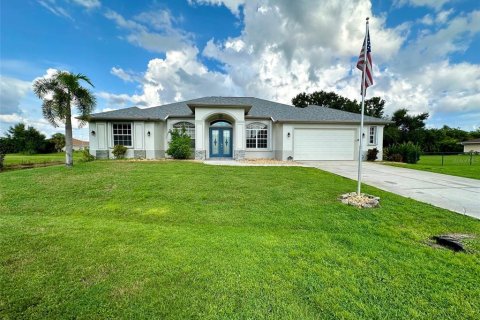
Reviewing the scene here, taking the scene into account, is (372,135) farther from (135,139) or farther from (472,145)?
(472,145)

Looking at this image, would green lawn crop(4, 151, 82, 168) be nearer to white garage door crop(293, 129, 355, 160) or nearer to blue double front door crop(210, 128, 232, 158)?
blue double front door crop(210, 128, 232, 158)

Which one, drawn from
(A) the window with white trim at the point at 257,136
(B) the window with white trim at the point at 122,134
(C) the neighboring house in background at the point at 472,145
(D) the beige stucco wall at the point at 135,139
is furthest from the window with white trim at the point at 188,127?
(C) the neighboring house in background at the point at 472,145

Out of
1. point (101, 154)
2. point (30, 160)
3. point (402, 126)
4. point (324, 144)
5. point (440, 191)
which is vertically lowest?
point (440, 191)

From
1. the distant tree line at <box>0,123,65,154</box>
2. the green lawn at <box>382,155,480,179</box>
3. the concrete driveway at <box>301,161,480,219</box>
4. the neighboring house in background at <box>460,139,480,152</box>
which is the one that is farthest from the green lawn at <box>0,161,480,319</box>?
the neighboring house in background at <box>460,139,480,152</box>

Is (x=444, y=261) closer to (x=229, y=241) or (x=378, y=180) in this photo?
(x=229, y=241)

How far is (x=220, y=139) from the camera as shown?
17453mm

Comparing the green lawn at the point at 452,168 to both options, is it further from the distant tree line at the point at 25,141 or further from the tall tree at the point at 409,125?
the distant tree line at the point at 25,141

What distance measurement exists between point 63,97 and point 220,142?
33.2 feet

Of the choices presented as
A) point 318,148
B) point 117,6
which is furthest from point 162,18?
point 318,148

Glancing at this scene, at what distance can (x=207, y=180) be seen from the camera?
8.45 m

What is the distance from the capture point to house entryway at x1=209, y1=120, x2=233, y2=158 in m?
17.3

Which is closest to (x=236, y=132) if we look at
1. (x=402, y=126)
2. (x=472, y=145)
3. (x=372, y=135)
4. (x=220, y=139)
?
(x=220, y=139)

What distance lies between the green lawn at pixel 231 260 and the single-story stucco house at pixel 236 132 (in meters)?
10.7

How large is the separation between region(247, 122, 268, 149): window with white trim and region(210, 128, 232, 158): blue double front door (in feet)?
5.47
